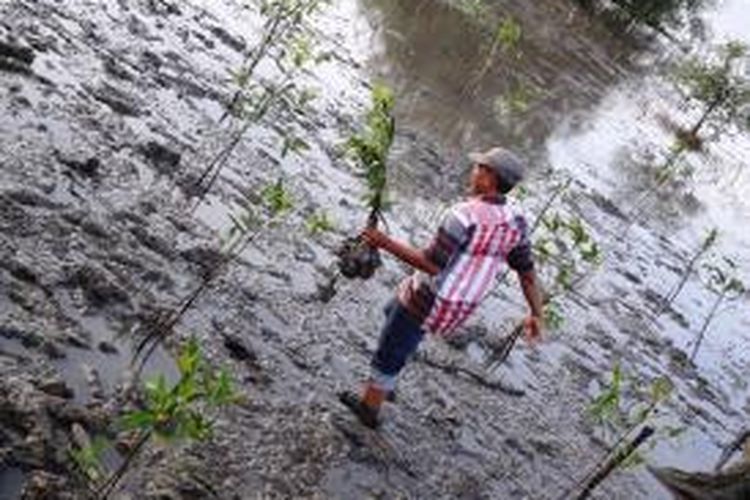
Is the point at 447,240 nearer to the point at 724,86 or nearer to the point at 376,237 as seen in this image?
the point at 376,237

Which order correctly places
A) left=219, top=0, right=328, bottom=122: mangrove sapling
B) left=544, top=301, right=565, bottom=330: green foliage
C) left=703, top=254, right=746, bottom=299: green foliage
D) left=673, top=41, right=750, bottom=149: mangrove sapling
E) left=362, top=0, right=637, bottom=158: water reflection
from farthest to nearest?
left=673, top=41, right=750, bottom=149: mangrove sapling, left=362, top=0, right=637, bottom=158: water reflection, left=703, top=254, right=746, bottom=299: green foliage, left=219, top=0, right=328, bottom=122: mangrove sapling, left=544, top=301, right=565, bottom=330: green foliage

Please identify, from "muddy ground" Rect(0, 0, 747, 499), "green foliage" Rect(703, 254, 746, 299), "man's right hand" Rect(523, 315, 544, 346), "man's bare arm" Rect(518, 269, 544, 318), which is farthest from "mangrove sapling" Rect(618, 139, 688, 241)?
"man's right hand" Rect(523, 315, 544, 346)

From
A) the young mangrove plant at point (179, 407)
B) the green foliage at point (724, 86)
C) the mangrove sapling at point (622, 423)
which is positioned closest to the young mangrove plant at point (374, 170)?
the mangrove sapling at point (622, 423)

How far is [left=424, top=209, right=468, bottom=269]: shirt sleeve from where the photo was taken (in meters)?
7.32

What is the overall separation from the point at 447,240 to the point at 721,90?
28.4 meters

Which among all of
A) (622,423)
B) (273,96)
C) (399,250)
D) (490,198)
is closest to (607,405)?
(622,423)

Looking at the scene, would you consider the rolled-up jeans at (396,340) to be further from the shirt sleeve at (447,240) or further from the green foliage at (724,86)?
the green foliage at (724,86)

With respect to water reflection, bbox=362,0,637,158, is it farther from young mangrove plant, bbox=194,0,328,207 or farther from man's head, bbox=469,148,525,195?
man's head, bbox=469,148,525,195

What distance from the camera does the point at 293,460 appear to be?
7.38m

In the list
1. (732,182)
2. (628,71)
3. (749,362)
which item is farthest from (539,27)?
(749,362)

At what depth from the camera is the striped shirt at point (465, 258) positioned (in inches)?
289

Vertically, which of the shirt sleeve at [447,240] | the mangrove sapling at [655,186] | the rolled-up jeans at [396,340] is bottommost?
the mangrove sapling at [655,186]

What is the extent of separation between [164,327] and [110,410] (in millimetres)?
1073

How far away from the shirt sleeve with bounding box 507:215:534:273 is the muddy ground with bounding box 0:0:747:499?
1.58m
